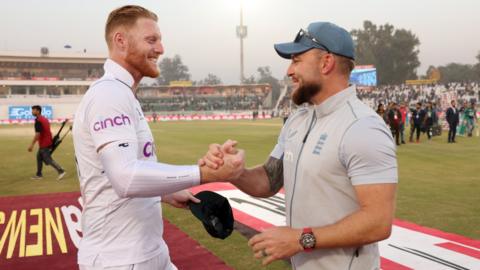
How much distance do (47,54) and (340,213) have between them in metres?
101

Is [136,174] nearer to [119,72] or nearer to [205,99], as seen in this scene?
[119,72]

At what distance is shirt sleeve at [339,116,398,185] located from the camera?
6.73ft

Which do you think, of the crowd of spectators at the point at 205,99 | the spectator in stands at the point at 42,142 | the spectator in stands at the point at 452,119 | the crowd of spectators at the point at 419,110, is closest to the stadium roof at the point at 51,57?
the crowd of spectators at the point at 205,99

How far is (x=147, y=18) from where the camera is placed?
258cm

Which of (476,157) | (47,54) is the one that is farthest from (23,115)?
(476,157)

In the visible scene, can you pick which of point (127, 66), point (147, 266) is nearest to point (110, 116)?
point (127, 66)

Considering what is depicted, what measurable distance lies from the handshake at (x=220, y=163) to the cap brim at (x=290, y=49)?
58 cm

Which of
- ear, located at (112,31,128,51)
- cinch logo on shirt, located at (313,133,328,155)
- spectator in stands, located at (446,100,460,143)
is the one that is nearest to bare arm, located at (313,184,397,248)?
cinch logo on shirt, located at (313,133,328,155)

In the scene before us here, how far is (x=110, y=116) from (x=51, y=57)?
100.0 meters

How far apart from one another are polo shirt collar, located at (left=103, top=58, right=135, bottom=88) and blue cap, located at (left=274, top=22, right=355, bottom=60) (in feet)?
2.91

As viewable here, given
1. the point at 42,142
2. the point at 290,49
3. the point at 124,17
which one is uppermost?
the point at 124,17

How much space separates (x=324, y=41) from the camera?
231cm

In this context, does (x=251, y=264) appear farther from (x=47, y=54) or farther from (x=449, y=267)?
(x=47, y=54)

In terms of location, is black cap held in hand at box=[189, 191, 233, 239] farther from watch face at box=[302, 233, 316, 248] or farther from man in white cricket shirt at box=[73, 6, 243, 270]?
watch face at box=[302, 233, 316, 248]
